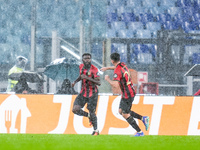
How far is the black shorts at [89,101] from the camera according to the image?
7.50 meters

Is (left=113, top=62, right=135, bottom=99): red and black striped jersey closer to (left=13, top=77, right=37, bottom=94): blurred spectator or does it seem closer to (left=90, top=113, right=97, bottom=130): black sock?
(left=90, top=113, right=97, bottom=130): black sock

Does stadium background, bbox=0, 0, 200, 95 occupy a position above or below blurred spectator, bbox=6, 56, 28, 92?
above

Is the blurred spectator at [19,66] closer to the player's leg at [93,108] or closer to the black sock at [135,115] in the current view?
the player's leg at [93,108]

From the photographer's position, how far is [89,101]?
7520mm

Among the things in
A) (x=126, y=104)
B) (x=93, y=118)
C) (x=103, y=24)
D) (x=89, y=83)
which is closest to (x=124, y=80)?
(x=126, y=104)

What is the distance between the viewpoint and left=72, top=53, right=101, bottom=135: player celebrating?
7465 mm

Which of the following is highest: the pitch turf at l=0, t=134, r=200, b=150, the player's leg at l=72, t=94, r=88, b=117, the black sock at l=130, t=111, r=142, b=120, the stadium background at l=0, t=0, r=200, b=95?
the stadium background at l=0, t=0, r=200, b=95

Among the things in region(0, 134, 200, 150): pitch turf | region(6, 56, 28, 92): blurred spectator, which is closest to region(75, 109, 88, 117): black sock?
region(0, 134, 200, 150): pitch turf

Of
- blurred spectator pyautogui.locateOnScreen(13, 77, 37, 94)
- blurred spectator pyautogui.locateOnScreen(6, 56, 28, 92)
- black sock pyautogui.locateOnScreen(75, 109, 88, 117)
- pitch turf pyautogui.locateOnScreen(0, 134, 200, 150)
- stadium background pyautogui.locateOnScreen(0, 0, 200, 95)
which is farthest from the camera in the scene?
stadium background pyautogui.locateOnScreen(0, 0, 200, 95)

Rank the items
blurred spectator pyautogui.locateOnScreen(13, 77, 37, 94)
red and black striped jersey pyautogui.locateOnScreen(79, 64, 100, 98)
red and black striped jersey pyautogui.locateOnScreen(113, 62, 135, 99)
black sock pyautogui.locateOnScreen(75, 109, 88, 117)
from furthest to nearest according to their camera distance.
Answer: blurred spectator pyautogui.locateOnScreen(13, 77, 37, 94) < black sock pyautogui.locateOnScreen(75, 109, 88, 117) < red and black striped jersey pyautogui.locateOnScreen(79, 64, 100, 98) < red and black striped jersey pyautogui.locateOnScreen(113, 62, 135, 99)

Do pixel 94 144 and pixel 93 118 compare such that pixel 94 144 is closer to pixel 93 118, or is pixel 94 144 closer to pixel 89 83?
pixel 93 118

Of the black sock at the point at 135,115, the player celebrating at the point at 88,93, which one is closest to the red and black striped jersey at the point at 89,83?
the player celebrating at the point at 88,93

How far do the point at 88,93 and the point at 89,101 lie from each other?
0.47ft

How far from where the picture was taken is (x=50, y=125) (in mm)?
8164
